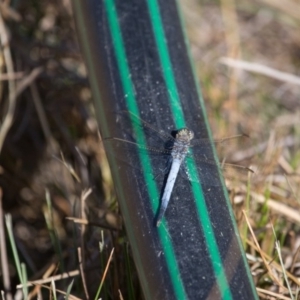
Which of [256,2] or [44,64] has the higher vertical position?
[256,2]

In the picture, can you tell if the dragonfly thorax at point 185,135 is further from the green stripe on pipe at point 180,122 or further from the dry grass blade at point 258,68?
the dry grass blade at point 258,68

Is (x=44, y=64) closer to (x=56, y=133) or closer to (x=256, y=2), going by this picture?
(x=56, y=133)

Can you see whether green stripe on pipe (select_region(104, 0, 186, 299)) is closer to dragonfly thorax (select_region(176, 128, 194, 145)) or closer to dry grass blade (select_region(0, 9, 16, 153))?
dragonfly thorax (select_region(176, 128, 194, 145))

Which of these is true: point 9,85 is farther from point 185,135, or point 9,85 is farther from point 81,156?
point 185,135

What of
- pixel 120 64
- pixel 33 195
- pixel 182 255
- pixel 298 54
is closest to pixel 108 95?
pixel 120 64

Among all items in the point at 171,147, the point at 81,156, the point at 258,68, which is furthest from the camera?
the point at 258,68

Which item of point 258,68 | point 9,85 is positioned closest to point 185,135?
point 258,68

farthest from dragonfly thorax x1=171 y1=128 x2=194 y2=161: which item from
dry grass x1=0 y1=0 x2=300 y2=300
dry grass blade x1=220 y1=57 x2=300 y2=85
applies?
dry grass blade x1=220 y1=57 x2=300 y2=85

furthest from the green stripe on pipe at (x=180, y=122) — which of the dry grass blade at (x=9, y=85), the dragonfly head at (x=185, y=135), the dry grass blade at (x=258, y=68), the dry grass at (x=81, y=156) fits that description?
the dry grass blade at (x=9, y=85)
